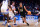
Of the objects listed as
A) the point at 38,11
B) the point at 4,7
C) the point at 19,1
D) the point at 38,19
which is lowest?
the point at 38,19

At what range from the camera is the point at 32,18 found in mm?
3191

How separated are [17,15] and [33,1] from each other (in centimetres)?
90

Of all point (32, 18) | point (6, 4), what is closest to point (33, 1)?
point (32, 18)

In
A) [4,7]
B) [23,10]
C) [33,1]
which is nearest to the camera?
[4,7]

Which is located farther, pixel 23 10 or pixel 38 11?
pixel 38 11

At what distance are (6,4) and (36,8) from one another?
57.7 inches

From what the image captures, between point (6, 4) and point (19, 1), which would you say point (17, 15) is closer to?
point (19, 1)

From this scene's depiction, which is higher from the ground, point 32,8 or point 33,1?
point 33,1

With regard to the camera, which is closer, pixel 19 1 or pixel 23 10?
pixel 23 10

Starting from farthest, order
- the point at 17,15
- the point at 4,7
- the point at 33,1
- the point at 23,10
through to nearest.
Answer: the point at 33,1
the point at 17,15
the point at 23,10
the point at 4,7

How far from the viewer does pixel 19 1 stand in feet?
10.1

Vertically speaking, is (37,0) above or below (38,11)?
above

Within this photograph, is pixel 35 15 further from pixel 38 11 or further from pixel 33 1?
pixel 33 1

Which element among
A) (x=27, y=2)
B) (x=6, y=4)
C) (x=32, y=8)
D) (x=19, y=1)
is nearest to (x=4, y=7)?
(x=6, y=4)
